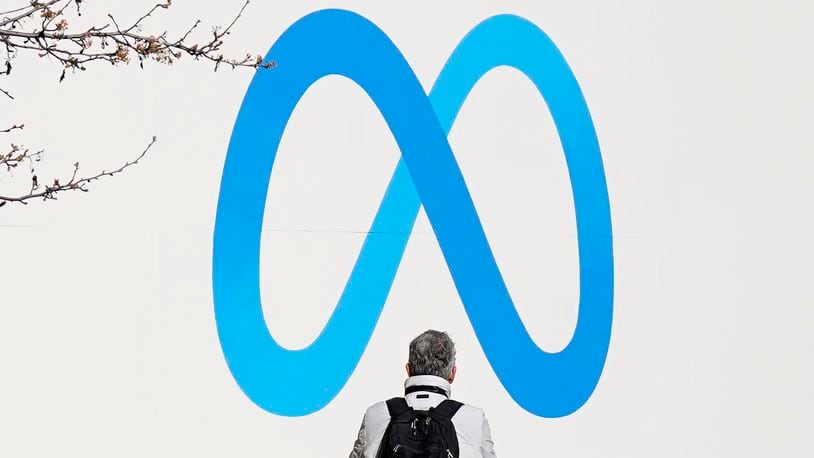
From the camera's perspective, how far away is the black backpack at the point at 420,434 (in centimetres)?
298

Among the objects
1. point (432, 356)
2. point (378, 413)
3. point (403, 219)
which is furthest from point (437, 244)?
point (378, 413)

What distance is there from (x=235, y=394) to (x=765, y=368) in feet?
10.4

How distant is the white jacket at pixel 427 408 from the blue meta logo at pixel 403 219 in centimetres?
135

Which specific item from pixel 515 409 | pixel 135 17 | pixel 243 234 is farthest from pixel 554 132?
pixel 135 17

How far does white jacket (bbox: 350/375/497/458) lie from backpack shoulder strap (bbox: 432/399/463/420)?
0.03 feet

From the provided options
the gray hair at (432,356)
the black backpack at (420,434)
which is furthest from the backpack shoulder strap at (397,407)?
the gray hair at (432,356)

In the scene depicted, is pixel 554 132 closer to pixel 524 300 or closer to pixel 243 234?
pixel 524 300

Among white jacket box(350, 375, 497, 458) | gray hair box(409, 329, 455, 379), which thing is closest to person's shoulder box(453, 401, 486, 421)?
white jacket box(350, 375, 497, 458)

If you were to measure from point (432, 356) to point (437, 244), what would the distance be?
6.02 feet

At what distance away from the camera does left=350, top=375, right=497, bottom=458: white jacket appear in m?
3.04

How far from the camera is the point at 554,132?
5.45 metres

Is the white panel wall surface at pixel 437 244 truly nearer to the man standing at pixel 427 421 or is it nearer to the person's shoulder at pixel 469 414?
the man standing at pixel 427 421

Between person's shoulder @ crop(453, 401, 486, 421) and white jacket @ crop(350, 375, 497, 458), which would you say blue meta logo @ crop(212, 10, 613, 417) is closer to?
white jacket @ crop(350, 375, 497, 458)

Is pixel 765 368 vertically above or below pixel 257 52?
below
